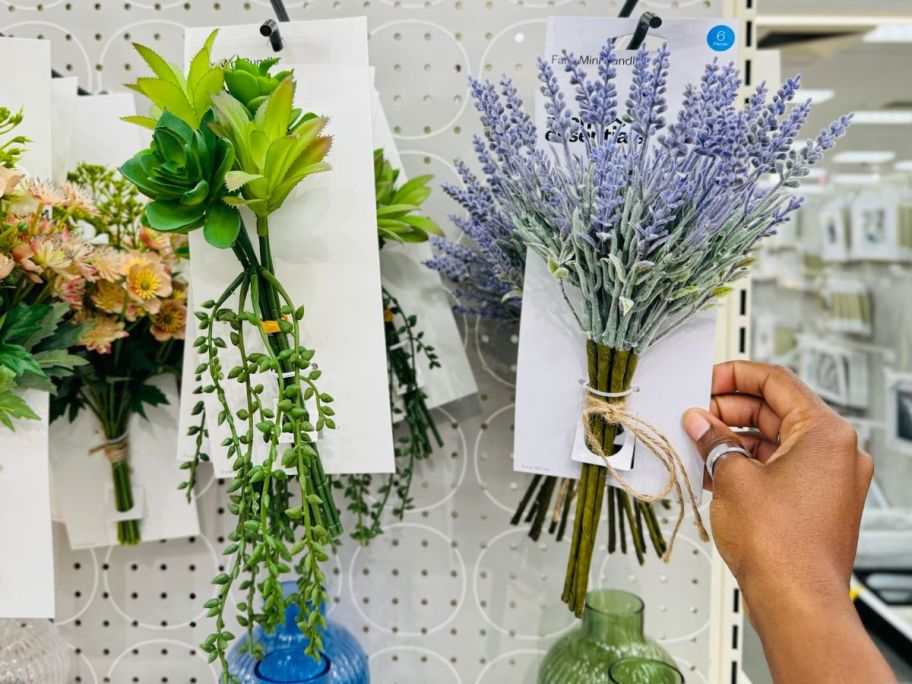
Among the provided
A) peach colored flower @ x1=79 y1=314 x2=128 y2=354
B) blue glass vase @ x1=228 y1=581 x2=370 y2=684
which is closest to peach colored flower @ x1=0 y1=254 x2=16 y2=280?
peach colored flower @ x1=79 y1=314 x2=128 y2=354

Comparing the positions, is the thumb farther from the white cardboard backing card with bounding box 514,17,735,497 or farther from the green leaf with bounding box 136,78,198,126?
the green leaf with bounding box 136,78,198,126

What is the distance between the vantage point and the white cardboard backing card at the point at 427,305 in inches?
32.4

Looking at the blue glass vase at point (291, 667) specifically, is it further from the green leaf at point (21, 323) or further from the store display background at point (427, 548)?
the green leaf at point (21, 323)

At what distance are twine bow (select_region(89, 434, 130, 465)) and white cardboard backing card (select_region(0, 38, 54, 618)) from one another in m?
0.11

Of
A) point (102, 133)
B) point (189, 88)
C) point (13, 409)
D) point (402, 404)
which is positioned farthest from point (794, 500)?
point (102, 133)

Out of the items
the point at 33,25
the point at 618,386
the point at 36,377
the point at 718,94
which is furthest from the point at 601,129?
the point at 33,25

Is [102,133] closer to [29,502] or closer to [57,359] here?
[57,359]

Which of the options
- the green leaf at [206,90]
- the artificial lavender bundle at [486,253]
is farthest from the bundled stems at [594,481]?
the green leaf at [206,90]

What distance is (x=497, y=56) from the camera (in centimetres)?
86

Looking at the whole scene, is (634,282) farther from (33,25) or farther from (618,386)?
A: (33,25)

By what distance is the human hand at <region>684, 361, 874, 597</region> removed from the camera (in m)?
0.56

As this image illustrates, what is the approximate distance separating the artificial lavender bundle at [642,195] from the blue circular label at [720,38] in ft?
0.36

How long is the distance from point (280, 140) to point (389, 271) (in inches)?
10.1

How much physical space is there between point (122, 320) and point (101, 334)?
0.03 meters
